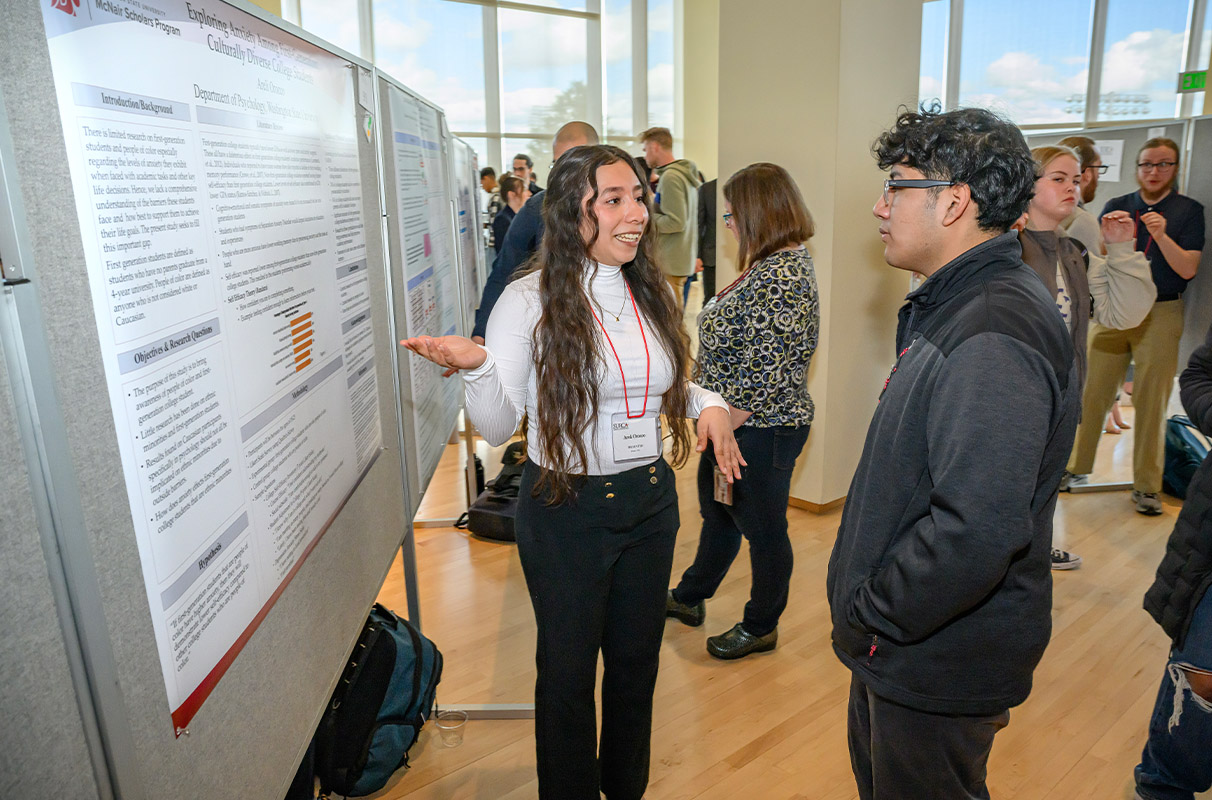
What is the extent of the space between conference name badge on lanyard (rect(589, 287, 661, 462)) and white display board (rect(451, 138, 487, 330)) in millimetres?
2396

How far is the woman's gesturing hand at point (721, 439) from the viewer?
6.05 feet

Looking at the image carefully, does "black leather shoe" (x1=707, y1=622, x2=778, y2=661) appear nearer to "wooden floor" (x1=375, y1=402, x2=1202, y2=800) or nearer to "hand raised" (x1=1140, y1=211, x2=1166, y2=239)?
"wooden floor" (x1=375, y1=402, x2=1202, y2=800)

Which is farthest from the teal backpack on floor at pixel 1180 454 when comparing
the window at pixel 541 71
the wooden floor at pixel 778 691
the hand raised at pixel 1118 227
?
the window at pixel 541 71

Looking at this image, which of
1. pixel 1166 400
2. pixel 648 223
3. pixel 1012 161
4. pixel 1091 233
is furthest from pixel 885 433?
pixel 1166 400

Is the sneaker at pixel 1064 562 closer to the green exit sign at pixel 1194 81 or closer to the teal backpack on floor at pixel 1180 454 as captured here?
the teal backpack on floor at pixel 1180 454

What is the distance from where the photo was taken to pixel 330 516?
1528mm

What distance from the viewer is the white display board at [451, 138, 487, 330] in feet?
13.5

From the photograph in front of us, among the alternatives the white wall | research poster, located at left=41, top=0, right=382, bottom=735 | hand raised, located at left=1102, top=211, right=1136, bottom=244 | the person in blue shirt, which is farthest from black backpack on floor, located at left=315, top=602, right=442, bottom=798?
the white wall

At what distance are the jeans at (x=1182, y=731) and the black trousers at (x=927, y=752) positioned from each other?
2.03ft

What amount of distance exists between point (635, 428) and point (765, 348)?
915 mm

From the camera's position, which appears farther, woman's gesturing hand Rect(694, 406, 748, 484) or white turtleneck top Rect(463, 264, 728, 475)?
woman's gesturing hand Rect(694, 406, 748, 484)

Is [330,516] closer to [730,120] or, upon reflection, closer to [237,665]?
[237,665]

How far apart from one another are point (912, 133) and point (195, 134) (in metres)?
1.09

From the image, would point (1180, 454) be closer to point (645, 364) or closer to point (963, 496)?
point (645, 364)
